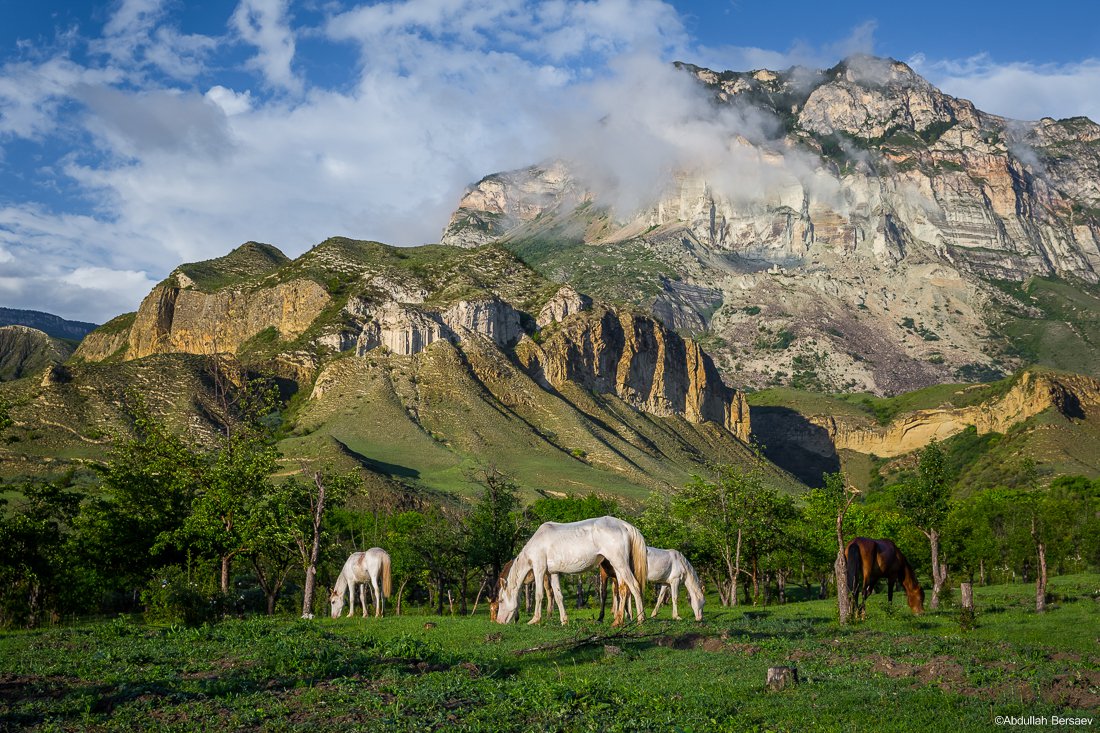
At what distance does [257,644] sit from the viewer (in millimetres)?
18781

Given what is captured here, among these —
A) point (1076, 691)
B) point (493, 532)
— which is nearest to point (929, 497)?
point (493, 532)

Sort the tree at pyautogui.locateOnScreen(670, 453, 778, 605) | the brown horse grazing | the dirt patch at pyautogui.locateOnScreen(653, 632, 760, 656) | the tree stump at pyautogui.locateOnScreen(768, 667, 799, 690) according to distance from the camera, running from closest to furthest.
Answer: the tree stump at pyautogui.locateOnScreen(768, 667, 799, 690) < the dirt patch at pyautogui.locateOnScreen(653, 632, 760, 656) < the brown horse grazing < the tree at pyautogui.locateOnScreen(670, 453, 778, 605)

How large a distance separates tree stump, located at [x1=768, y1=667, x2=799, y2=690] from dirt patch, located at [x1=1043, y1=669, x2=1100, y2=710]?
3957 mm

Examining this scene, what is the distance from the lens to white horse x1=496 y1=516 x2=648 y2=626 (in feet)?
73.4

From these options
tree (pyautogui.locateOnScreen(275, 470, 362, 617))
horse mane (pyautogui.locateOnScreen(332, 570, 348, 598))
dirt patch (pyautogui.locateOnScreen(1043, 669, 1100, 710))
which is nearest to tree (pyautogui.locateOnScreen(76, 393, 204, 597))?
tree (pyautogui.locateOnScreen(275, 470, 362, 617))

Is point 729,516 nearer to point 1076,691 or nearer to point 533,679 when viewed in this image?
point 1076,691

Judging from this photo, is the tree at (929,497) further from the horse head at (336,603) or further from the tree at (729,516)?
the horse head at (336,603)

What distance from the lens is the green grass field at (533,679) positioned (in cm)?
1270

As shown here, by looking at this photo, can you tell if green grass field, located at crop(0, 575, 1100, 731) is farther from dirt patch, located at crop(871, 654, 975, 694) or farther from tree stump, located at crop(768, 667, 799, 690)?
tree stump, located at crop(768, 667, 799, 690)

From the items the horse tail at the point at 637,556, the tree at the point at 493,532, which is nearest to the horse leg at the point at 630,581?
the horse tail at the point at 637,556

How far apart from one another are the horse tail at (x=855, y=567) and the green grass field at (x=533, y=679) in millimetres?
5943

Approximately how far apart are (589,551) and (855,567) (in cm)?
1129

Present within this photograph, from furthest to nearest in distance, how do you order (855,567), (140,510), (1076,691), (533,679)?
(140,510), (855,567), (533,679), (1076,691)

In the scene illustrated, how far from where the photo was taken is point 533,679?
15719mm
